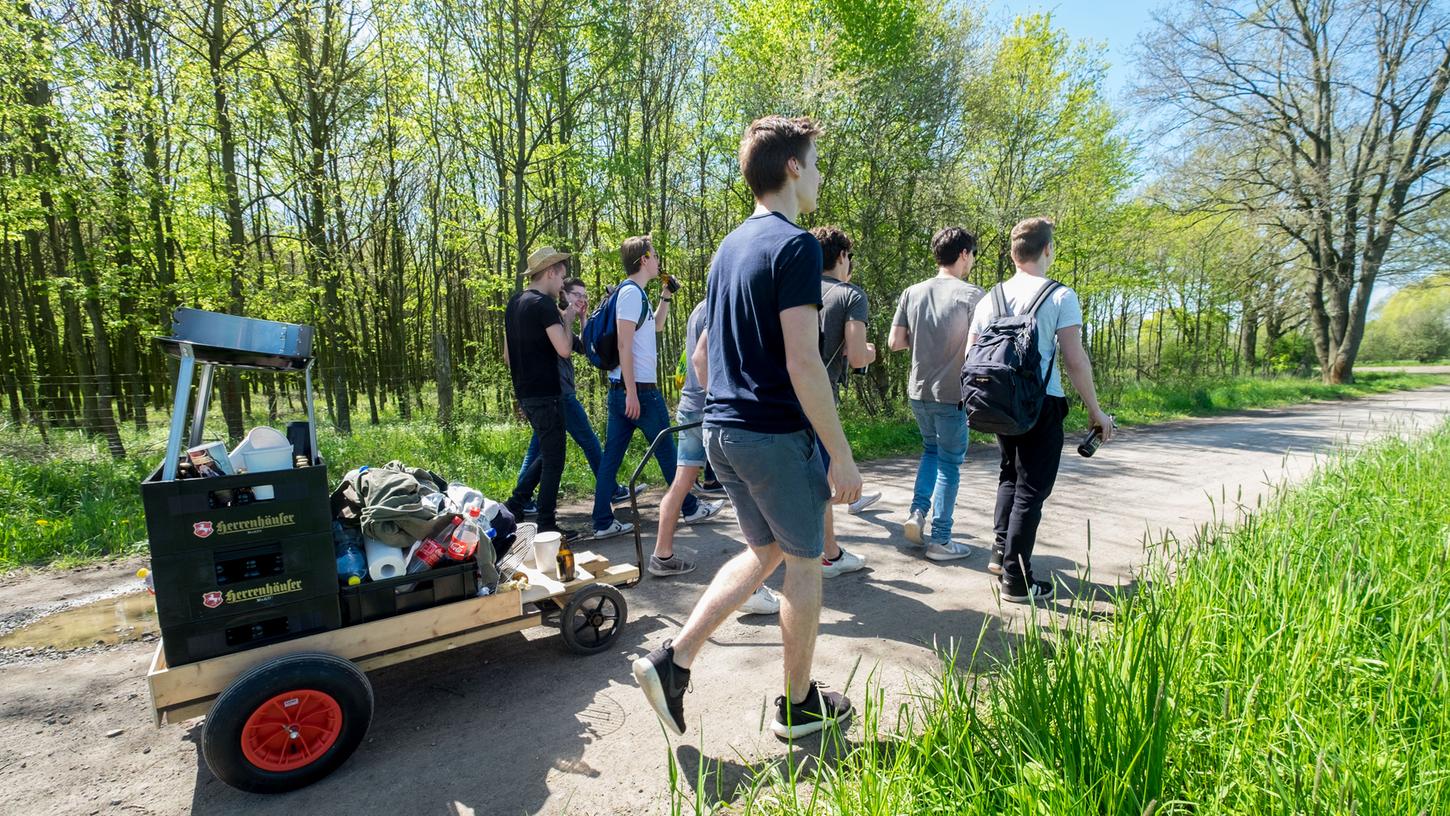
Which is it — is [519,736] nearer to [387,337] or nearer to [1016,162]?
[1016,162]

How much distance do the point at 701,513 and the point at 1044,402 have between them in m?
3.00

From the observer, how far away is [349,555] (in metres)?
2.79

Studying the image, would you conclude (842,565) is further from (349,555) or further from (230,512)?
(230,512)

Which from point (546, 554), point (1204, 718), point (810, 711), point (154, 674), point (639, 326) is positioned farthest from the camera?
point (639, 326)

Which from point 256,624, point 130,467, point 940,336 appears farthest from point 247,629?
point 130,467

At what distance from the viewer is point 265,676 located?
92.3 inches

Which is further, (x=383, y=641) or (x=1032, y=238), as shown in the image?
(x=1032, y=238)

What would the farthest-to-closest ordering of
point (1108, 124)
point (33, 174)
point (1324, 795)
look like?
1. point (1108, 124)
2. point (33, 174)
3. point (1324, 795)

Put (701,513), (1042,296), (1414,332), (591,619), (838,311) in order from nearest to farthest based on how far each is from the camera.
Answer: (591,619) → (1042,296) → (838,311) → (701,513) → (1414,332)

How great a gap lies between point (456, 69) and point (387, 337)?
1308 centimetres

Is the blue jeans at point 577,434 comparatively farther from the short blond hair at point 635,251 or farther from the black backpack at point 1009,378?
the black backpack at point 1009,378

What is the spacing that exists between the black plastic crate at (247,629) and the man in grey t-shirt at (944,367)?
3.70 meters

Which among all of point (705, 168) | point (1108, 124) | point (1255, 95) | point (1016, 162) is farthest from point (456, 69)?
point (1255, 95)

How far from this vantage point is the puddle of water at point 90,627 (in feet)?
12.1
